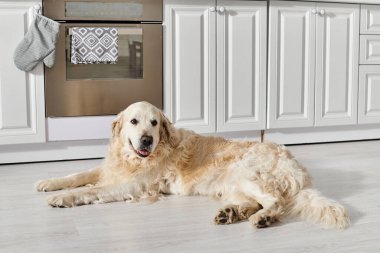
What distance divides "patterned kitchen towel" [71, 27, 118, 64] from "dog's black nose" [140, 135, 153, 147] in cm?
108

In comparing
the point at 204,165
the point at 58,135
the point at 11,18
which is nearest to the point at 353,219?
the point at 204,165

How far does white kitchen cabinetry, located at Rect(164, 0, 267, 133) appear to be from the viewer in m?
3.68

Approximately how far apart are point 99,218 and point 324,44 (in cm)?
243

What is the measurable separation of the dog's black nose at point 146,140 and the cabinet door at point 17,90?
112cm

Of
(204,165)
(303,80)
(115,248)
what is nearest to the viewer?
(115,248)

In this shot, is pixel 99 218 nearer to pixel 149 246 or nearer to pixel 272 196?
pixel 149 246

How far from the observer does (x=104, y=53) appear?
345 centimetres

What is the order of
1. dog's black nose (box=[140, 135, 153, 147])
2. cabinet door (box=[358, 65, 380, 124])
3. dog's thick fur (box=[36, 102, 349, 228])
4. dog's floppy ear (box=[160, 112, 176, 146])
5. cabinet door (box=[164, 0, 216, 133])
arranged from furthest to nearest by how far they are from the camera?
cabinet door (box=[358, 65, 380, 124]) < cabinet door (box=[164, 0, 216, 133]) < dog's floppy ear (box=[160, 112, 176, 146]) < dog's black nose (box=[140, 135, 153, 147]) < dog's thick fur (box=[36, 102, 349, 228])

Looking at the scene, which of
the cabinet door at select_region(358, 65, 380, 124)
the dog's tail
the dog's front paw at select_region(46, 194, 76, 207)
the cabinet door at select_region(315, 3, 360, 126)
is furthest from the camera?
the cabinet door at select_region(358, 65, 380, 124)

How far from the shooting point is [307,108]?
406 cm

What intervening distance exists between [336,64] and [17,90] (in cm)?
222

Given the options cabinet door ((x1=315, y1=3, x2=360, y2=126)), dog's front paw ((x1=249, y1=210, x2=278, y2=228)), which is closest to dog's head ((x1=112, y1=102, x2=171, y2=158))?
dog's front paw ((x1=249, y1=210, x2=278, y2=228))

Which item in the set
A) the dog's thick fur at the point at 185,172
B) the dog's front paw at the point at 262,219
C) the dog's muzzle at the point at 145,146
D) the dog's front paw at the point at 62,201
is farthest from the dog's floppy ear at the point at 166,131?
the dog's front paw at the point at 262,219

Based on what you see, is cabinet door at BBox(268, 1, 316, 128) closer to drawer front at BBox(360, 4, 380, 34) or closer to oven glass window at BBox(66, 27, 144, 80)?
drawer front at BBox(360, 4, 380, 34)
